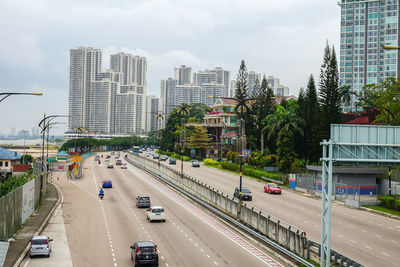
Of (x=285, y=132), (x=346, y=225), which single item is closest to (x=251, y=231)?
(x=346, y=225)

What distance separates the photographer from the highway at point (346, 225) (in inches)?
976

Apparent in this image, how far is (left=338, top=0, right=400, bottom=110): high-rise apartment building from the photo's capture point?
449ft

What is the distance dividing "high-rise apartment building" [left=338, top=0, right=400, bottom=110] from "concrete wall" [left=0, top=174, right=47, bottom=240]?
125927 mm

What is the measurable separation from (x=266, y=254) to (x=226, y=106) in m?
109

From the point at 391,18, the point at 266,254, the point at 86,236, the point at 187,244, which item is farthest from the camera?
the point at 391,18

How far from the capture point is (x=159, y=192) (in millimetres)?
53375

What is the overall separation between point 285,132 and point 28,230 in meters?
47.8

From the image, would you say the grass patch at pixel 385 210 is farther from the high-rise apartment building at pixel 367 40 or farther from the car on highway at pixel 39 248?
the high-rise apartment building at pixel 367 40

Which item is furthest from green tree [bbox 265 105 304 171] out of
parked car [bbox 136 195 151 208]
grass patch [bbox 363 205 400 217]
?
parked car [bbox 136 195 151 208]

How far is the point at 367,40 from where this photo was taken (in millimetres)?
144500

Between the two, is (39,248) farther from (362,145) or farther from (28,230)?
(362,145)

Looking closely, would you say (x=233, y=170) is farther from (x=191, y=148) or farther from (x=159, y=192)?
(x=191, y=148)

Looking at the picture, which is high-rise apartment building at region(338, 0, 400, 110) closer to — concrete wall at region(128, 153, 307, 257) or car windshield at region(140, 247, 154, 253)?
concrete wall at region(128, 153, 307, 257)

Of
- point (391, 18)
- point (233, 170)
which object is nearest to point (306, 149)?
point (233, 170)
